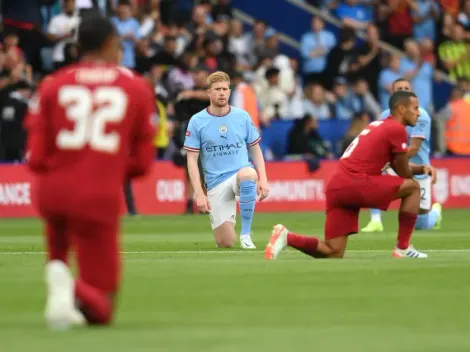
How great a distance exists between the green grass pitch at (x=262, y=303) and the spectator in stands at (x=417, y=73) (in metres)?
14.6

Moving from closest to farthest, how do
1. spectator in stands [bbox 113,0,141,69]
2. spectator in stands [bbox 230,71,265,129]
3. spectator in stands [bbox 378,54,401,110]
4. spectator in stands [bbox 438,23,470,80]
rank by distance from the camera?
spectator in stands [bbox 230,71,265,129]
spectator in stands [bbox 113,0,141,69]
spectator in stands [bbox 378,54,401,110]
spectator in stands [bbox 438,23,470,80]

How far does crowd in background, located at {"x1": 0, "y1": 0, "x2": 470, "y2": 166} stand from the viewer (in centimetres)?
2691

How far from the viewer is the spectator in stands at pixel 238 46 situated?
98.3 feet

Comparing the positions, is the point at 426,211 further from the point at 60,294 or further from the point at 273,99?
the point at 60,294

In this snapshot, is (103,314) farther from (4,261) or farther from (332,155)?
(332,155)

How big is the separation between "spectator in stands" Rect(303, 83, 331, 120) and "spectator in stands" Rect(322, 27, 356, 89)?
1.63 feet

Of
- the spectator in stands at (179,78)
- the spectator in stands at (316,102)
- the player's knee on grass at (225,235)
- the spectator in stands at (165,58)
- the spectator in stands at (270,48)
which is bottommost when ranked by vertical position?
the player's knee on grass at (225,235)

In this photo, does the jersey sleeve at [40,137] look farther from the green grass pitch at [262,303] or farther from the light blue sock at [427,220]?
the light blue sock at [427,220]

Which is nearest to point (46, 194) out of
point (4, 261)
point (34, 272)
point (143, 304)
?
point (143, 304)

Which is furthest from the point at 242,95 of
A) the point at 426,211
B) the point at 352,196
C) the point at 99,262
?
the point at 99,262

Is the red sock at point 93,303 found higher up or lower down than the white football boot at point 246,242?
higher up

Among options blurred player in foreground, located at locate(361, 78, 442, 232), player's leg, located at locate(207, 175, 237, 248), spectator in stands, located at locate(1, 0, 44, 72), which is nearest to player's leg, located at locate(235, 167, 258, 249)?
player's leg, located at locate(207, 175, 237, 248)

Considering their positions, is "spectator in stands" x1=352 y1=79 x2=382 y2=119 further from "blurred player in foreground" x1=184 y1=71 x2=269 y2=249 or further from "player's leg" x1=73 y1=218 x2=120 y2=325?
"player's leg" x1=73 y1=218 x2=120 y2=325

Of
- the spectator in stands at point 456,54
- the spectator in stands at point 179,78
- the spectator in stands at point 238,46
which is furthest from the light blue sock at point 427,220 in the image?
the spectator in stands at point 456,54
